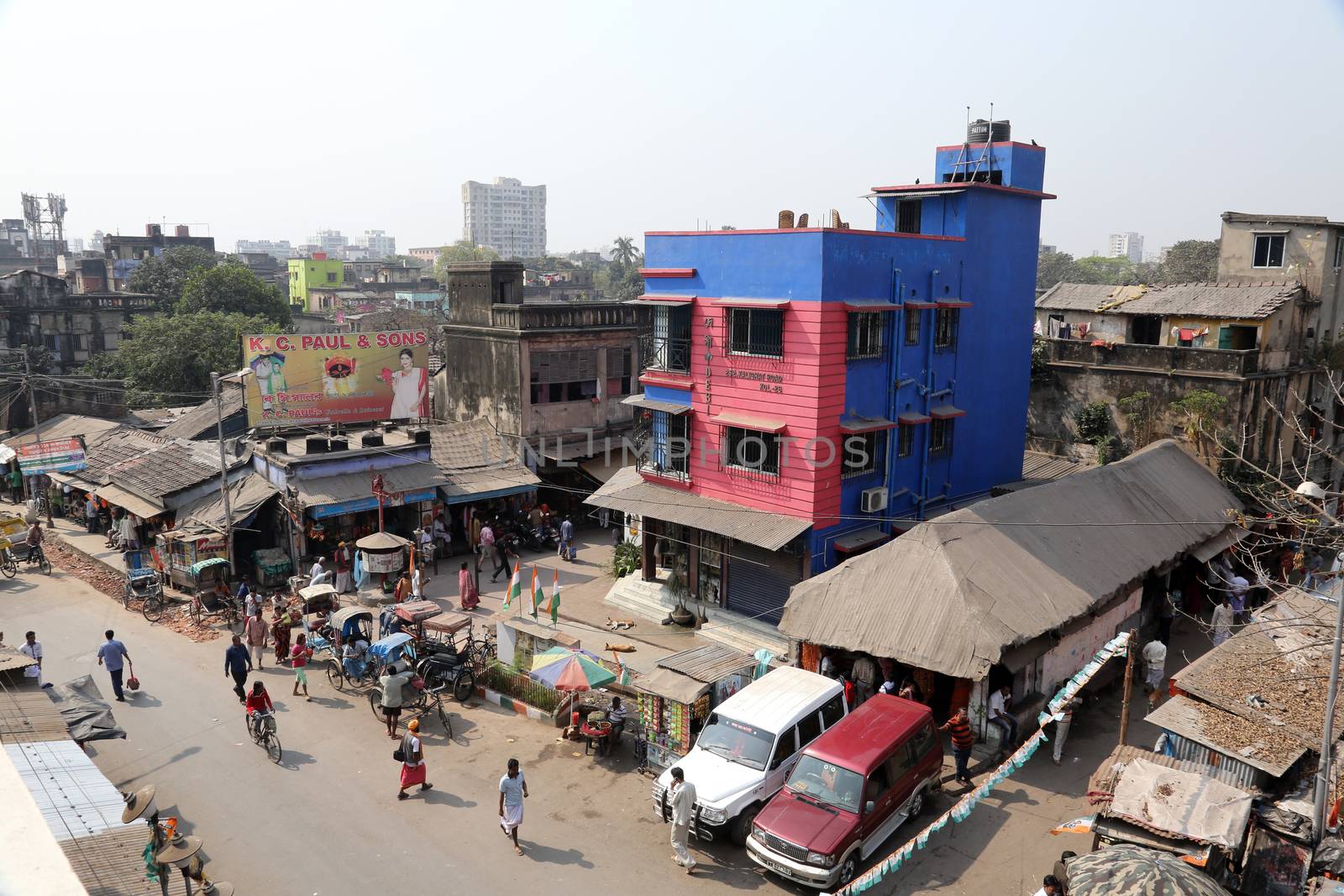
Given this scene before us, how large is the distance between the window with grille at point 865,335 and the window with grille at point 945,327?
229 cm

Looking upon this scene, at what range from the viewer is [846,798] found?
1196cm

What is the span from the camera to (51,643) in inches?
791

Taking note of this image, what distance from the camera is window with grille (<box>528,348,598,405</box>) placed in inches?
1179

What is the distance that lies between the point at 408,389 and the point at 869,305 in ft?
50.8

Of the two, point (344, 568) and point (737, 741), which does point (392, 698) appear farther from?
point (344, 568)

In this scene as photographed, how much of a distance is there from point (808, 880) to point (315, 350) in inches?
835

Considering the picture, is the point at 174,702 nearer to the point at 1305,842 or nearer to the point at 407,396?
the point at 407,396

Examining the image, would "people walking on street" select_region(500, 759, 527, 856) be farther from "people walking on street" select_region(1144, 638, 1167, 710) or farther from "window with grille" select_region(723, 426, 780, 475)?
"people walking on street" select_region(1144, 638, 1167, 710)

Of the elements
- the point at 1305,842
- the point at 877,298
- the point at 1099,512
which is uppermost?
the point at 877,298

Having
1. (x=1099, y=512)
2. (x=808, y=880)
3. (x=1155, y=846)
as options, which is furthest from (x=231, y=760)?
(x=1099, y=512)

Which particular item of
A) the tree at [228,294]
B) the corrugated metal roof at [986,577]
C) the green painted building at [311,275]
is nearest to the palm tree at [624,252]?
the green painted building at [311,275]

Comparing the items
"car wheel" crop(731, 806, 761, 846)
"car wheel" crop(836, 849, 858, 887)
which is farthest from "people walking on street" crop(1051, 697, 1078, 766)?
"car wheel" crop(731, 806, 761, 846)

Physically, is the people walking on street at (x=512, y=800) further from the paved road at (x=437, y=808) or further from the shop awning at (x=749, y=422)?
the shop awning at (x=749, y=422)

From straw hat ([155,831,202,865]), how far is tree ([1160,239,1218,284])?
6856cm
